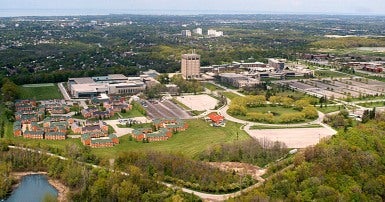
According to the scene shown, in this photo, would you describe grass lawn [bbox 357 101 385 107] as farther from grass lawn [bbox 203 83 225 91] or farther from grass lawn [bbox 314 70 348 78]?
grass lawn [bbox 314 70 348 78]

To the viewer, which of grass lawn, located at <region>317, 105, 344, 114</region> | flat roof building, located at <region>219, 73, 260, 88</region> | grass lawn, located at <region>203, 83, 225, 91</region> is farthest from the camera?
flat roof building, located at <region>219, 73, 260, 88</region>

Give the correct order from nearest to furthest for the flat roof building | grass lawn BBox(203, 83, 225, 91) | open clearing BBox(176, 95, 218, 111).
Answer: open clearing BBox(176, 95, 218, 111) < grass lawn BBox(203, 83, 225, 91) < the flat roof building

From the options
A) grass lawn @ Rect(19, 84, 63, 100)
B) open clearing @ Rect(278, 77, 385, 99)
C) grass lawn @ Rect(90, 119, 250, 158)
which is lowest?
open clearing @ Rect(278, 77, 385, 99)

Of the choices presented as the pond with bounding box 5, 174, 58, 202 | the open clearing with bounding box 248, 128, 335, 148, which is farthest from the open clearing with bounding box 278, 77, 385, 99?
the pond with bounding box 5, 174, 58, 202

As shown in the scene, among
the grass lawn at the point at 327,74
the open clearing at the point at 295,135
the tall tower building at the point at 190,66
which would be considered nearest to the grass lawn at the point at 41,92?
the tall tower building at the point at 190,66

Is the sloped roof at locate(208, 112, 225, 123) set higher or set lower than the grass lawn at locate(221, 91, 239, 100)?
higher

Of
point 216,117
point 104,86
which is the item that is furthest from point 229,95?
point 104,86

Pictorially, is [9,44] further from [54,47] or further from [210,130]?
[210,130]
